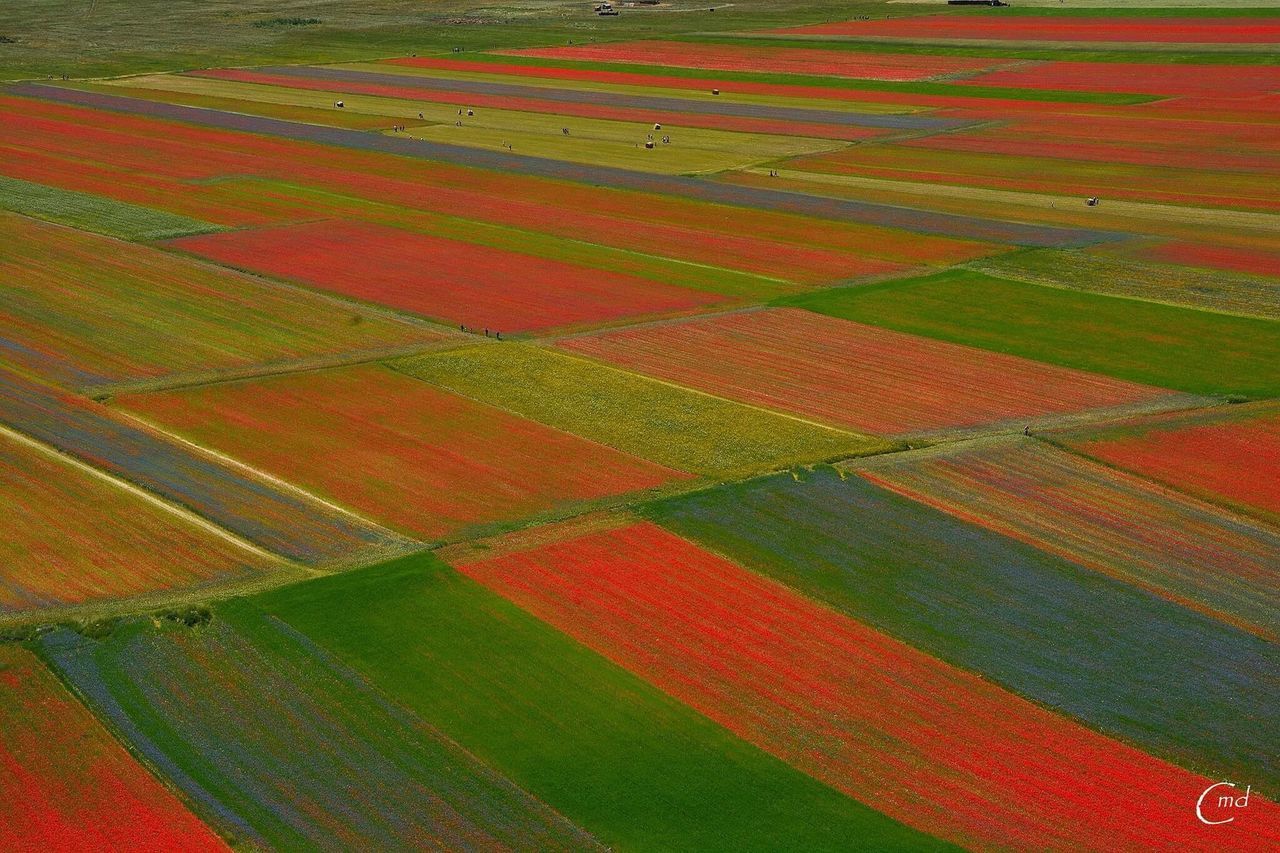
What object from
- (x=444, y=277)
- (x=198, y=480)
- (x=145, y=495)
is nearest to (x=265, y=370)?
(x=198, y=480)

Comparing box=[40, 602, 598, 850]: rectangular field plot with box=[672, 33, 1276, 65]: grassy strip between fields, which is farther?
box=[672, 33, 1276, 65]: grassy strip between fields

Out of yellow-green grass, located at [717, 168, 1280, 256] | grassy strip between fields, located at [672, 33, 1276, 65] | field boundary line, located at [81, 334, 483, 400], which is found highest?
grassy strip between fields, located at [672, 33, 1276, 65]

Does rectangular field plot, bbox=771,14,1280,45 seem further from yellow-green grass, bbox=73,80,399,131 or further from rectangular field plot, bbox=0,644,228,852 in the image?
rectangular field plot, bbox=0,644,228,852

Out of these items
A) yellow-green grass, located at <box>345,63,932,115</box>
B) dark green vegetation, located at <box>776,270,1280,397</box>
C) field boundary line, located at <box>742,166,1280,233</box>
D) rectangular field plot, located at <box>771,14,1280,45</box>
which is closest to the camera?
dark green vegetation, located at <box>776,270,1280,397</box>

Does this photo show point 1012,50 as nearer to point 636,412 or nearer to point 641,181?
point 641,181

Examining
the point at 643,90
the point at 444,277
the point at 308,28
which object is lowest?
the point at 444,277

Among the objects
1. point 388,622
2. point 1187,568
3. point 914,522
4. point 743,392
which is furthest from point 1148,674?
point 743,392

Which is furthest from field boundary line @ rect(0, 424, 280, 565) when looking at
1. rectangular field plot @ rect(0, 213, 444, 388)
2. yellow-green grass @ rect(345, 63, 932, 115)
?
yellow-green grass @ rect(345, 63, 932, 115)
